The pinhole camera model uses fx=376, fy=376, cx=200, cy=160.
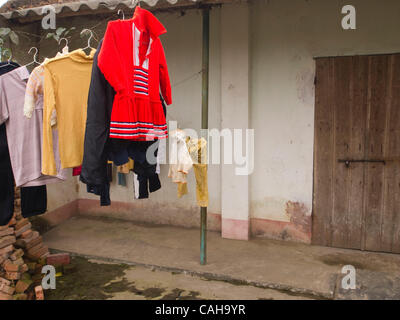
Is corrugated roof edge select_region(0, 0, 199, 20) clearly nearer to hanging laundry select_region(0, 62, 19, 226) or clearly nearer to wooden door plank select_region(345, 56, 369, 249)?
hanging laundry select_region(0, 62, 19, 226)

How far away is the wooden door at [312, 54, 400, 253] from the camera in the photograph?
5094 mm

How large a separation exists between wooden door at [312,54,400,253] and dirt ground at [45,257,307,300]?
5.61ft

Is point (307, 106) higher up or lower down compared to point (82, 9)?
lower down

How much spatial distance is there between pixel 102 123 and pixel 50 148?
0.56m

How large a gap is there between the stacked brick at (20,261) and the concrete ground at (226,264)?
68 cm

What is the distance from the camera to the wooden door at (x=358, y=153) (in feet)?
16.7

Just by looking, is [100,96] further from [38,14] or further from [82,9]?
[38,14]

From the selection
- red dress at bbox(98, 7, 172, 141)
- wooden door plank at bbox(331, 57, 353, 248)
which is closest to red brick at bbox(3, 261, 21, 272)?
red dress at bbox(98, 7, 172, 141)

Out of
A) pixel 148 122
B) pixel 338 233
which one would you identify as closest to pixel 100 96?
pixel 148 122

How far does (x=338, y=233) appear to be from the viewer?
18.0 ft

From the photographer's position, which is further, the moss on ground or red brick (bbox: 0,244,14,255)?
red brick (bbox: 0,244,14,255)

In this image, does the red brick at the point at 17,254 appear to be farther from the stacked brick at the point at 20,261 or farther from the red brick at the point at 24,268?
the red brick at the point at 24,268

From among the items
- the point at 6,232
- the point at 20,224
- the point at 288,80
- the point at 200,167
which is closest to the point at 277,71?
the point at 288,80

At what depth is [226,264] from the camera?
4980 millimetres
